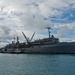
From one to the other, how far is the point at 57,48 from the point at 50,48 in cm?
443

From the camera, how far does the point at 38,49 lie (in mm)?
143750

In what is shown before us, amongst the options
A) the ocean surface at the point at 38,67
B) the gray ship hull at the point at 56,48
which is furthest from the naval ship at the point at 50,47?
the ocean surface at the point at 38,67

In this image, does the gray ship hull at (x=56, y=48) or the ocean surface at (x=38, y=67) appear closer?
the ocean surface at (x=38, y=67)

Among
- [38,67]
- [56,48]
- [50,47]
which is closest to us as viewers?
[38,67]

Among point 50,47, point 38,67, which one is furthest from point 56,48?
point 38,67

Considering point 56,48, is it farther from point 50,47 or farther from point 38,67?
point 38,67

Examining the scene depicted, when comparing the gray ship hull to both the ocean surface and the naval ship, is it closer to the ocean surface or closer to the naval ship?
the naval ship

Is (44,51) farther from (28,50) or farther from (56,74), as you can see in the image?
(56,74)

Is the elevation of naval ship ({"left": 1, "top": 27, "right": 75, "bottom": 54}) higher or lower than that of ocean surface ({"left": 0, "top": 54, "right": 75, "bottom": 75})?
higher

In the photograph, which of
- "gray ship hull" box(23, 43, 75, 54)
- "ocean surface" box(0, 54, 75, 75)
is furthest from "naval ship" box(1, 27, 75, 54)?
"ocean surface" box(0, 54, 75, 75)

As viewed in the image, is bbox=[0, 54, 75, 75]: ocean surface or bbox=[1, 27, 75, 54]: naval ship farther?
bbox=[1, 27, 75, 54]: naval ship

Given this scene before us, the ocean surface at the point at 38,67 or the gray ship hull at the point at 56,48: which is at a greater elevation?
the gray ship hull at the point at 56,48

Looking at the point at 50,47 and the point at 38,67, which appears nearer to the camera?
the point at 38,67

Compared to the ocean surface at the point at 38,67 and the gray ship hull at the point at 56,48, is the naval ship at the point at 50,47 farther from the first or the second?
the ocean surface at the point at 38,67
